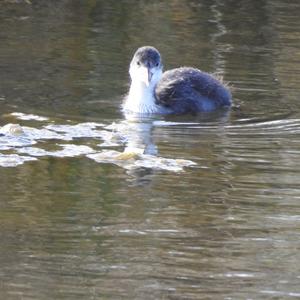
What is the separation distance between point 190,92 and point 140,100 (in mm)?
605

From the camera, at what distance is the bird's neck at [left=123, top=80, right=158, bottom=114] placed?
11.7 metres

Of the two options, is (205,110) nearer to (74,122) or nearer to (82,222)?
(74,122)

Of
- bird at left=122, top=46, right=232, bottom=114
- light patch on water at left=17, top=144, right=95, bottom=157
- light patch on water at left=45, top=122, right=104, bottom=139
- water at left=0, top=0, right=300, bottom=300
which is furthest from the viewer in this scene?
bird at left=122, top=46, right=232, bottom=114

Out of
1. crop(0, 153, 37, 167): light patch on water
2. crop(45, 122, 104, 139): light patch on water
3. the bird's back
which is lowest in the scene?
the bird's back

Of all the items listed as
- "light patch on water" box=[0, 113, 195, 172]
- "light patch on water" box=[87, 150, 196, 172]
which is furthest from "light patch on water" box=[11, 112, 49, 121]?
"light patch on water" box=[87, 150, 196, 172]

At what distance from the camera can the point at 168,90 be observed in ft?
39.8

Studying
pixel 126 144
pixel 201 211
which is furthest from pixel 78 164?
pixel 201 211

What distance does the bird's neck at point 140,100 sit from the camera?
38.4 ft

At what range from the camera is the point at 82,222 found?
7.71m

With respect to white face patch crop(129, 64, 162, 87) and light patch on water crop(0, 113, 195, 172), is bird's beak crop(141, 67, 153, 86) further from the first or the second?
light patch on water crop(0, 113, 195, 172)

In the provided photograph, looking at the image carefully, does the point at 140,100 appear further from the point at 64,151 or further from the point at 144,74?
the point at 64,151

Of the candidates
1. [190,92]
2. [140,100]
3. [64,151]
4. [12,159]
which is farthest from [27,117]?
[190,92]

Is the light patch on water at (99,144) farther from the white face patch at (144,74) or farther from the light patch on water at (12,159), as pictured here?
the white face patch at (144,74)

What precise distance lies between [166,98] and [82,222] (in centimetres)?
443
